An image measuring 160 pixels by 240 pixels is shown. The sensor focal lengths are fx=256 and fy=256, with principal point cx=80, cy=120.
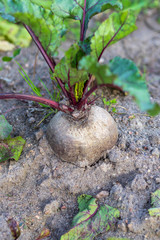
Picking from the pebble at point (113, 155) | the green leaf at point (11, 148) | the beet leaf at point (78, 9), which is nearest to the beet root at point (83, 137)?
the pebble at point (113, 155)

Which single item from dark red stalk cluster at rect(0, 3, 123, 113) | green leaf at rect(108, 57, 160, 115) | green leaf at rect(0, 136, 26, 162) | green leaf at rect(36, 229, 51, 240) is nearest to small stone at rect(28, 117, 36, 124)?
green leaf at rect(0, 136, 26, 162)

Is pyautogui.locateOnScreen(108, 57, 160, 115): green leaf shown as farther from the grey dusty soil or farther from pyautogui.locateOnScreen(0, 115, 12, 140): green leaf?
pyautogui.locateOnScreen(0, 115, 12, 140): green leaf

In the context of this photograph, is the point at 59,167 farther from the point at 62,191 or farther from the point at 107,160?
the point at 107,160

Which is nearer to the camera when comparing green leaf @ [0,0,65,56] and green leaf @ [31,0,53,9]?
green leaf @ [0,0,65,56]

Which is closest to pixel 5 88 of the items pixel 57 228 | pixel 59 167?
pixel 59 167

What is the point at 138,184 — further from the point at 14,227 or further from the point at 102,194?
the point at 14,227

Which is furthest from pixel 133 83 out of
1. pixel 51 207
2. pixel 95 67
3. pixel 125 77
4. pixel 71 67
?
pixel 51 207

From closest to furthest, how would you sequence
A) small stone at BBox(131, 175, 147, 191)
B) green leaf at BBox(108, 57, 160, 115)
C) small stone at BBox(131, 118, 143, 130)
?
green leaf at BBox(108, 57, 160, 115) → small stone at BBox(131, 175, 147, 191) → small stone at BBox(131, 118, 143, 130)
